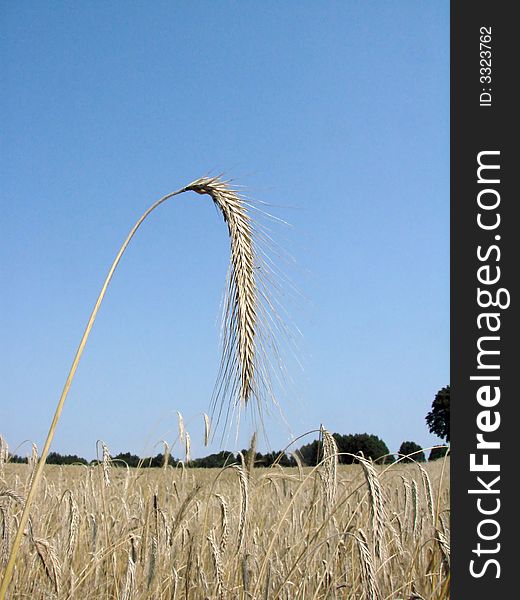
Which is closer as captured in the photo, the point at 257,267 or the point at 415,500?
the point at 415,500

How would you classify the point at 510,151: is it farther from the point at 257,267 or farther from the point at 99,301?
the point at 99,301

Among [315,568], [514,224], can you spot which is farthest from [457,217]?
[315,568]

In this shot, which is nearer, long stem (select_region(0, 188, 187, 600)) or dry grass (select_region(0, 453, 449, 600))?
long stem (select_region(0, 188, 187, 600))

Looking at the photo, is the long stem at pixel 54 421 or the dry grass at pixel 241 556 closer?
the long stem at pixel 54 421

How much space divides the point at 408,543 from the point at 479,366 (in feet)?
3.52

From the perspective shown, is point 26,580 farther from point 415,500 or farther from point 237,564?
point 415,500

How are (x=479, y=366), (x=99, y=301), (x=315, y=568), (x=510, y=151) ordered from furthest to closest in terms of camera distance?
(x=315, y=568), (x=510, y=151), (x=479, y=366), (x=99, y=301)

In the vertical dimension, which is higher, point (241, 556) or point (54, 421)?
point (54, 421)

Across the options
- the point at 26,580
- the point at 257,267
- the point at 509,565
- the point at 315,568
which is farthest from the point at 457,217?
the point at 26,580

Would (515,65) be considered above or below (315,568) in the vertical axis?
above

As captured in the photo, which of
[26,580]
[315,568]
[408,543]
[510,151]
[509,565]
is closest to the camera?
[509,565]

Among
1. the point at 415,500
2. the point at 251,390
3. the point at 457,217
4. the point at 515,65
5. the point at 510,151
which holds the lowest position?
the point at 415,500

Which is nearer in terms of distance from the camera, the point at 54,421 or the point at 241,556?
the point at 54,421

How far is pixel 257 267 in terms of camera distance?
230 cm
